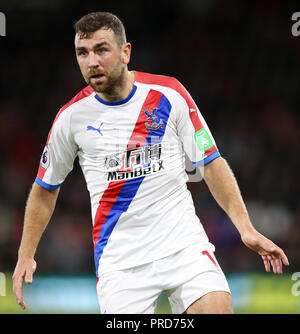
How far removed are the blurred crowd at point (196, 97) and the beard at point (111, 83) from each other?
21.6 ft

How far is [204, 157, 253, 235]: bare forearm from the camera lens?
3.92 metres

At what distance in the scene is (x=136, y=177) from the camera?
4109 millimetres

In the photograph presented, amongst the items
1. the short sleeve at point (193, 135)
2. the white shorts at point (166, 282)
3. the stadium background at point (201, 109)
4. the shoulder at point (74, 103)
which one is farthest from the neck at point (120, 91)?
the stadium background at point (201, 109)

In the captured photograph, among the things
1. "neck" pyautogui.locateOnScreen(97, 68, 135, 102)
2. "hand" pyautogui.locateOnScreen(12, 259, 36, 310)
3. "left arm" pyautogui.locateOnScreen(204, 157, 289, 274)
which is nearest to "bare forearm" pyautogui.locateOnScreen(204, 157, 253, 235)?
"left arm" pyautogui.locateOnScreen(204, 157, 289, 274)

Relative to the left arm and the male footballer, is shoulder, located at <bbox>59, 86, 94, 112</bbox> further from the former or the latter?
the left arm

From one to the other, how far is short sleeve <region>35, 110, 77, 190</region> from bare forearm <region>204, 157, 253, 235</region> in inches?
38.1

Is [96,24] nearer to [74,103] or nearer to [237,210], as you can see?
[74,103]

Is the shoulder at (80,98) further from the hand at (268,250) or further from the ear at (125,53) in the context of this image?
the hand at (268,250)

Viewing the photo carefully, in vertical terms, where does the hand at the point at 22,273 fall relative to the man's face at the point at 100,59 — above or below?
below

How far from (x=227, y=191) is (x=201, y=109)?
31.4 ft

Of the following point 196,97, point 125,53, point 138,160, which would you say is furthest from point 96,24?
point 196,97

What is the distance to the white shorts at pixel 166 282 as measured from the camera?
3.87 m

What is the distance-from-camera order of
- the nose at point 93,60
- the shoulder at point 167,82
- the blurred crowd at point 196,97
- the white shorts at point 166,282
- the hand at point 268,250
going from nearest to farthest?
the hand at point 268,250, the white shorts at point 166,282, the nose at point 93,60, the shoulder at point 167,82, the blurred crowd at point 196,97
